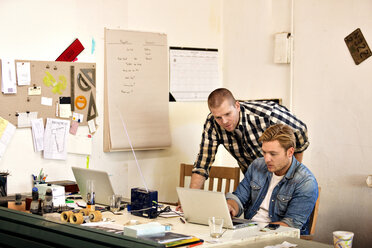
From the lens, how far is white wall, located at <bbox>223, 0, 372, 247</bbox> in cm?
372

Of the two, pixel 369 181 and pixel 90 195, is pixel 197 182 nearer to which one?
pixel 90 195

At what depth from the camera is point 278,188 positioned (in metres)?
3.05

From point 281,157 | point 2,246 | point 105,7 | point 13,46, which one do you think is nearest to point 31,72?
point 13,46

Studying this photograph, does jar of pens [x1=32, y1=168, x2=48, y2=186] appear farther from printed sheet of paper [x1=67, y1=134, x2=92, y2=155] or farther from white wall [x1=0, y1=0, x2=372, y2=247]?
printed sheet of paper [x1=67, y1=134, x2=92, y2=155]

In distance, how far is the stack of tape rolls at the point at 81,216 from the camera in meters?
2.74

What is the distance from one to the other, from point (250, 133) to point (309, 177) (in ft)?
2.61

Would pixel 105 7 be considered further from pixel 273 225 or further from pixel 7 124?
pixel 273 225

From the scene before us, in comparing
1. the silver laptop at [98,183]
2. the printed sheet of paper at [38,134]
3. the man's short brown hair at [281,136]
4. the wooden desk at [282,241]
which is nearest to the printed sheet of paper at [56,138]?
the printed sheet of paper at [38,134]

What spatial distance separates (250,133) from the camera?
3699 millimetres

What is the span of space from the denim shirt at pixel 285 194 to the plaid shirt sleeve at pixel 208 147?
568 millimetres

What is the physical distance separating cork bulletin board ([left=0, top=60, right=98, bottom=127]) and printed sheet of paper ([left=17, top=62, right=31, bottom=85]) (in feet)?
0.07

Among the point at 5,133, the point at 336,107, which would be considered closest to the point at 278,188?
the point at 336,107

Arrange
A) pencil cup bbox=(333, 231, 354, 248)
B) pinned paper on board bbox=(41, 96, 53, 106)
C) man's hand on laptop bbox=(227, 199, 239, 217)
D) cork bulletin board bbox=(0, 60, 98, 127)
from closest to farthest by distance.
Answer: pencil cup bbox=(333, 231, 354, 248) < man's hand on laptop bbox=(227, 199, 239, 217) < cork bulletin board bbox=(0, 60, 98, 127) < pinned paper on board bbox=(41, 96, 53, 106)

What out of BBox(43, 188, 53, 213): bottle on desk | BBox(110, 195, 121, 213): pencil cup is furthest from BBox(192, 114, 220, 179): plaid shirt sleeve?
BBox(43, 188, 53, 213): bottle on desk
